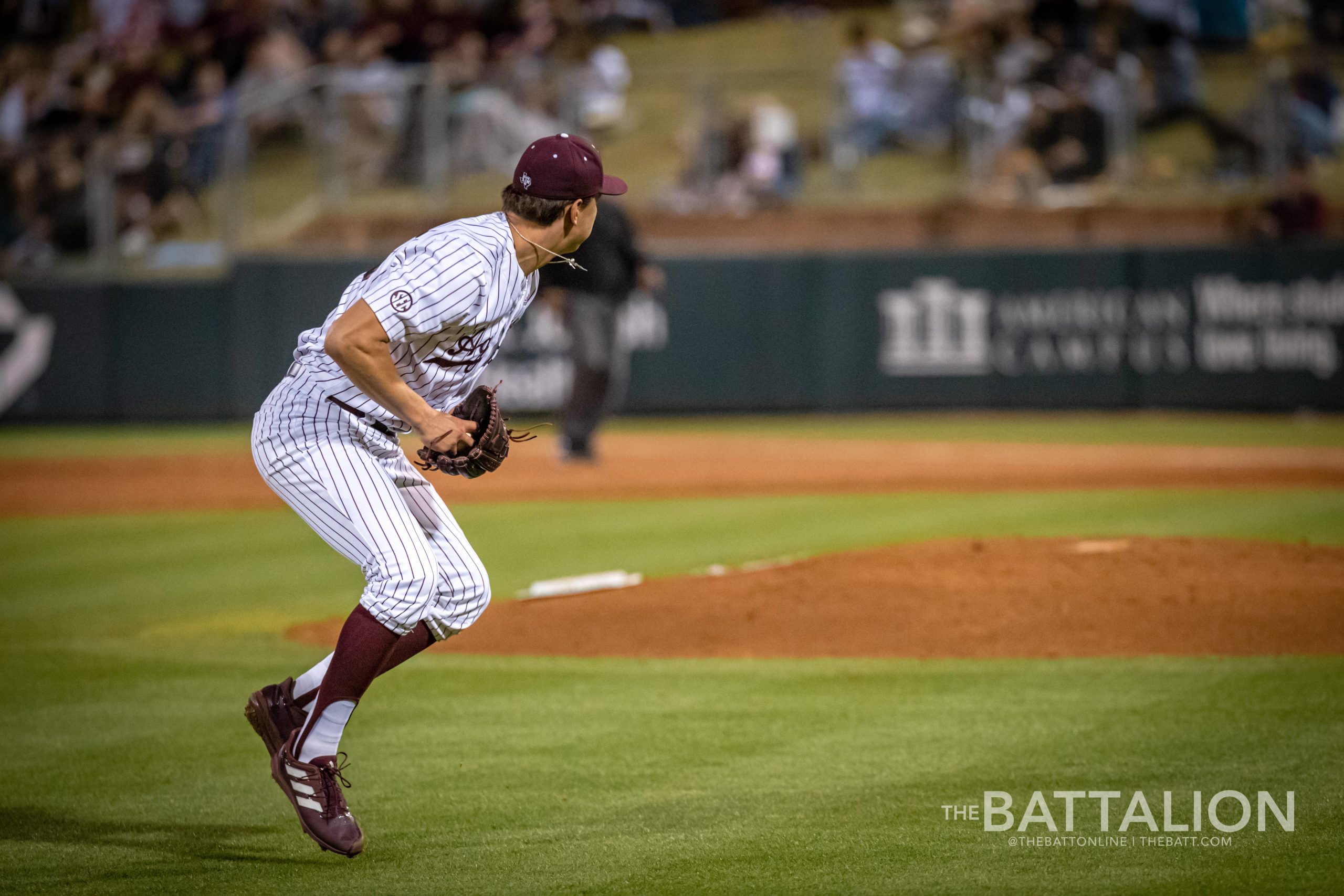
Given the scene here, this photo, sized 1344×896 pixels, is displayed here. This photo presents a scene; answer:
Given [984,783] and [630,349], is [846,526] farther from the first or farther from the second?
[630,349]

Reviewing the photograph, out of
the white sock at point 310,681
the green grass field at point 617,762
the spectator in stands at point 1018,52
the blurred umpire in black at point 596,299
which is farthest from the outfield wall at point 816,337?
the white sock at point 310,681

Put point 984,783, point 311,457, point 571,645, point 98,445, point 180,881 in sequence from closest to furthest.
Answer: point 180,881 → point 311,457 → point 984,783 → point 571,645 → point 98,445

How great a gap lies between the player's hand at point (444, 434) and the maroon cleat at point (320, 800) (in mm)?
929

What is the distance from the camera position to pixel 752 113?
17.8 meters

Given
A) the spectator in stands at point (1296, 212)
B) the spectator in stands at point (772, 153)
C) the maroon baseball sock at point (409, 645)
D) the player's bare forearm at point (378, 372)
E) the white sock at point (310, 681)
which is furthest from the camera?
the spectator in stands at point (772, 153)

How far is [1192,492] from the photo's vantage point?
11.6m

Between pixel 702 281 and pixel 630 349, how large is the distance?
45.5 inches

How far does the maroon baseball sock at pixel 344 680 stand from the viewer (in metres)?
4.26

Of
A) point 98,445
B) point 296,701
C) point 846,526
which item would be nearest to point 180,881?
point 296,701

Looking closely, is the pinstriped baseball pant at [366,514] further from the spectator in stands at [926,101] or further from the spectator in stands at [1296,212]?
the spectator in stands at [1296,212]

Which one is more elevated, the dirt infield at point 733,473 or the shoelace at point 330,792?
the shoelace at point 330,792

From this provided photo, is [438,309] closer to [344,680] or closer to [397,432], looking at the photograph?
[397,432]

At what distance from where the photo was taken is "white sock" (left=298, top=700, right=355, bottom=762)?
4285mm

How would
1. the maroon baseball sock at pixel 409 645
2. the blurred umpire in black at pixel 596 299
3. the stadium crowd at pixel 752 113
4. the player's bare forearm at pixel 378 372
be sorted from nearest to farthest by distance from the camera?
the player's bare forearm at pixel 378 372
the maroon baseball sock at pixel 409 645
the blurred umpire in black at pixel 596 299
the stadium crowd at pixel 752 113
